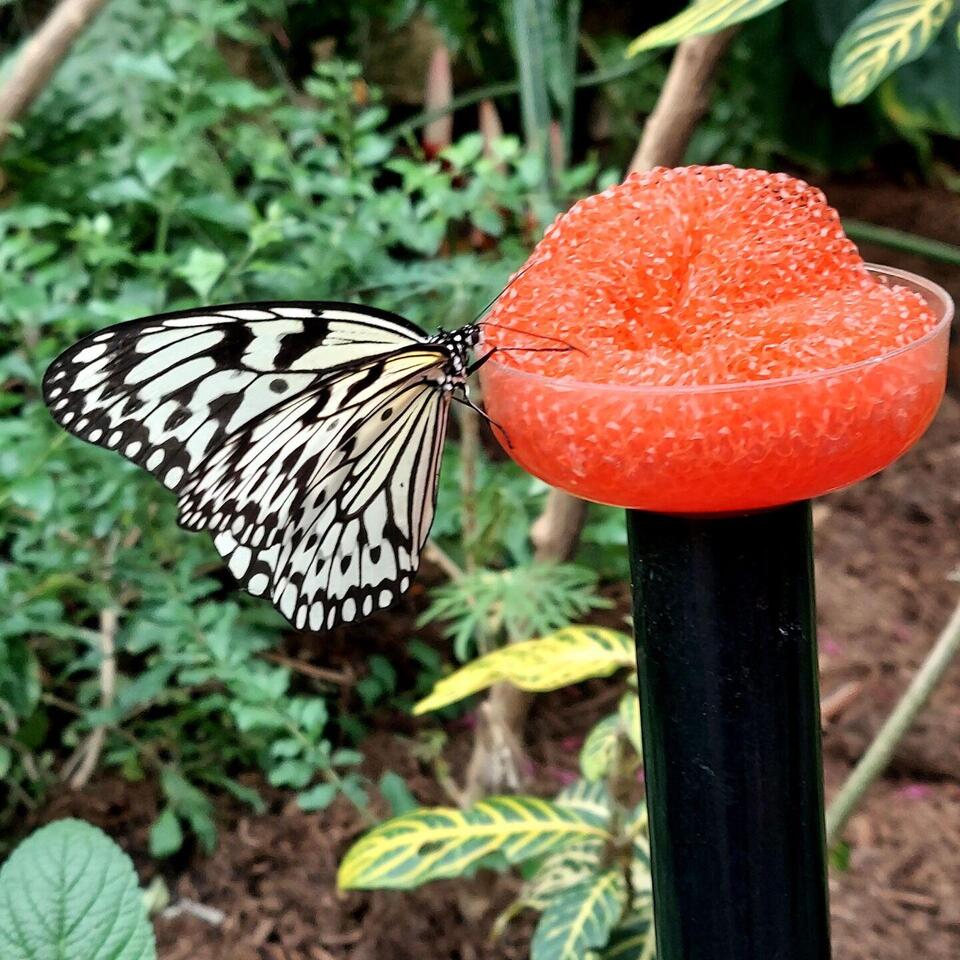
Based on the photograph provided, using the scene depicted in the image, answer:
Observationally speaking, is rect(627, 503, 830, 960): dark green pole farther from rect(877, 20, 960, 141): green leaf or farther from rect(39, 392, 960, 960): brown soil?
rect(877, 20, 960, 141): green leaf

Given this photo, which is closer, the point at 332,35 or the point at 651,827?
the point at 651,827

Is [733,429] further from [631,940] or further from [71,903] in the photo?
[631,940]

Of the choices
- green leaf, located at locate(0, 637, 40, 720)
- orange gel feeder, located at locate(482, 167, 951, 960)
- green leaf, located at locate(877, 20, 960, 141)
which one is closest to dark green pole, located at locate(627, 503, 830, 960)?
orange gel feeder, located at locate(482, 167, 951, 960)

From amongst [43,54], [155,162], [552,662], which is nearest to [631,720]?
[552,662]

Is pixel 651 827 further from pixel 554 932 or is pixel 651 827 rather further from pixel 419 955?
pixel 419 955

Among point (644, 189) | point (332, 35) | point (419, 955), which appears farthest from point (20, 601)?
point (332, 35)

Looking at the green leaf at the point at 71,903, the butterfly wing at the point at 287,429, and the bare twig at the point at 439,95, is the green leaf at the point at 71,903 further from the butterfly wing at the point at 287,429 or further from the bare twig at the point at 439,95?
the bare twig at the point at 439,95
